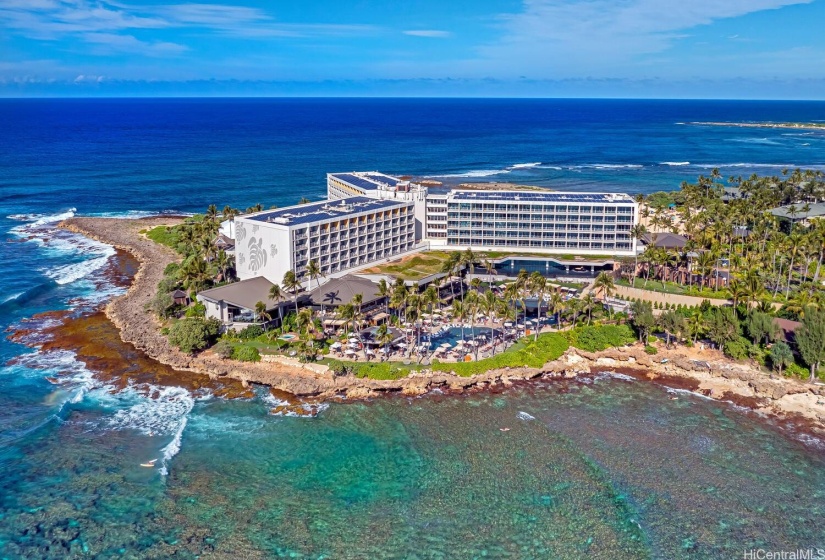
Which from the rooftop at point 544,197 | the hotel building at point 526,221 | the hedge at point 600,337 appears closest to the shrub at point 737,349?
the hedge at point 600,337

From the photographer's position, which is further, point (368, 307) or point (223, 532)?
point (368, 307)

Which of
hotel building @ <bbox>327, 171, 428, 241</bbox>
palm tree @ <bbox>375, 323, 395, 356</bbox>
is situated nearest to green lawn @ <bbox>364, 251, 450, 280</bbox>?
hotel building @ <bbox>327, 171, 428, 241</bbox>

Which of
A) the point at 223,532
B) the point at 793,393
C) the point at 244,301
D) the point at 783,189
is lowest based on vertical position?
the point at 223,532

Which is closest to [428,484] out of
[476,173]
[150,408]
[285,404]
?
[285,404]

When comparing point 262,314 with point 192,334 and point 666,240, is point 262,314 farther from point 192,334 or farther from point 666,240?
point 666,240

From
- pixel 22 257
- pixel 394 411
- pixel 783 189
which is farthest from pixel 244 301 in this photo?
pixel 783 189

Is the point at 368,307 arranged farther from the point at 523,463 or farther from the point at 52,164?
the point at 52,164

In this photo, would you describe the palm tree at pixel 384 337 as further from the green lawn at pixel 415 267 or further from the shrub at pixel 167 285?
the shrub at pixel 167 285
